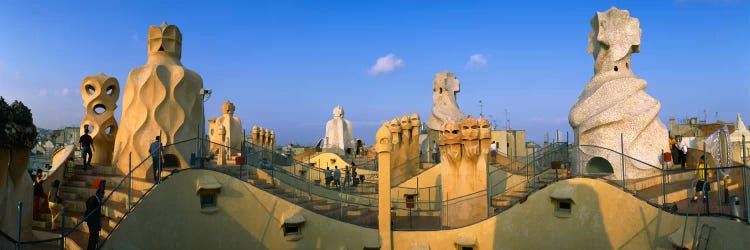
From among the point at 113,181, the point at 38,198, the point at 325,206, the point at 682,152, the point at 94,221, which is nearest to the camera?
the point at 94,221

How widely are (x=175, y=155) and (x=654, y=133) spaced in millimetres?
11875

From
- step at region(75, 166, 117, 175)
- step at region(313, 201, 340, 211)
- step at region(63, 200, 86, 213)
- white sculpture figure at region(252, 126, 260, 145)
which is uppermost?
white sculpture figure at region(252, 126, 260, 145)

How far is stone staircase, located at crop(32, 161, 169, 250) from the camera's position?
8953 mm

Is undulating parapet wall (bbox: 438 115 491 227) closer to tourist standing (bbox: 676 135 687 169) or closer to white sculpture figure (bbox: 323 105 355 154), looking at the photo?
tourist standing (bbox: 676 135 687 169)

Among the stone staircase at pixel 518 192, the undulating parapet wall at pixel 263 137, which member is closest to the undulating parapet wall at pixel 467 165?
the stone staircase at pixel 518 192

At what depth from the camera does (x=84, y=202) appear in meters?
10.4

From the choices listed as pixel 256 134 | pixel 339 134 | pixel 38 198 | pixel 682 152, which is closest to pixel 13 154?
pixel 38 198

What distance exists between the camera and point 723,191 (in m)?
9.80

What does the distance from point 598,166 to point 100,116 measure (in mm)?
13796

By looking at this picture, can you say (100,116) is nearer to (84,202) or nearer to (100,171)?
(100,171)

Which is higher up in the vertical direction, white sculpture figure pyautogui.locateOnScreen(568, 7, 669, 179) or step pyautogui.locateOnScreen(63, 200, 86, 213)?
white sculpture figure pyautogui.locateOnScreen(568, 7, 669, 179)

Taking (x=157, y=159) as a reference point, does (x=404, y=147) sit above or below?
above

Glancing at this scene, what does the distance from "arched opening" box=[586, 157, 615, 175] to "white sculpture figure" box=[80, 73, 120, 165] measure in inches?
523

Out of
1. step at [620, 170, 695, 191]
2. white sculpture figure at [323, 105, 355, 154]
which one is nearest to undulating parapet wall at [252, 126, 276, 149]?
white sculpture figure at [323, 105, 355, 154]
